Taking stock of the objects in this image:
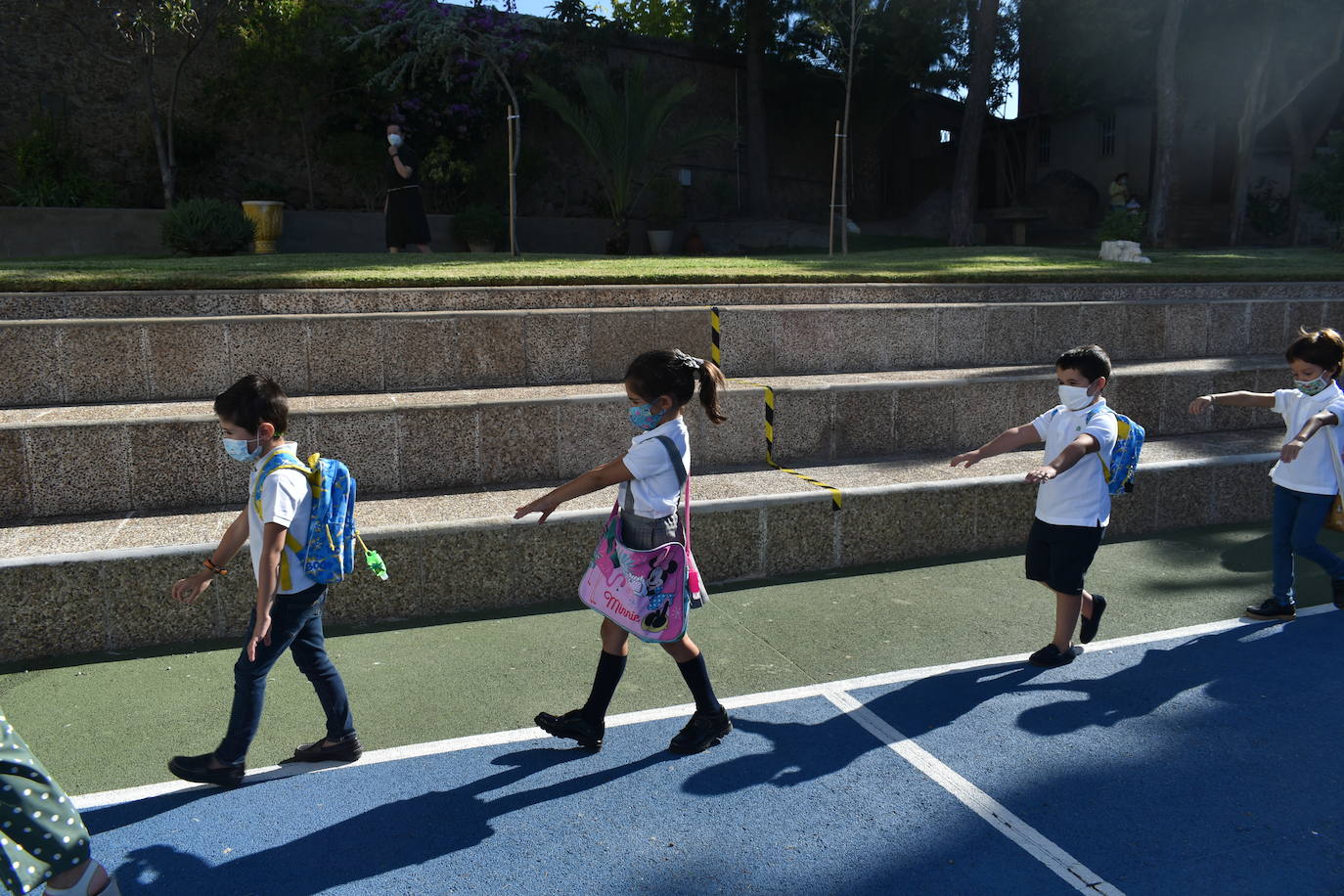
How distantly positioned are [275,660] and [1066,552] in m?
3.38

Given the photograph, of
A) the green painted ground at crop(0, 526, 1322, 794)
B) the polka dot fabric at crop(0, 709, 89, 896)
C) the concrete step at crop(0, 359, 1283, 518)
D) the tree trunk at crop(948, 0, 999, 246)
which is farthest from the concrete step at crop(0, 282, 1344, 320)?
the tree trunk at crop(948, 0, 999, 246)

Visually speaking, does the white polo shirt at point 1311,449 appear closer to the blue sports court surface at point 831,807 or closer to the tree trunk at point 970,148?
the blue sports court surface at point 831,807

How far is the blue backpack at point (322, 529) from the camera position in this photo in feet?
11.6

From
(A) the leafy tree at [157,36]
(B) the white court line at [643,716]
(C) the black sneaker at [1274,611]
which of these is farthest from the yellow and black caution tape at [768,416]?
(A) the leafy tree at [157,36]

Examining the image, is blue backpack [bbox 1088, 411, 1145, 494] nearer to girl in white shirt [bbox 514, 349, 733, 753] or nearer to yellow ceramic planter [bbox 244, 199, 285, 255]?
girl in white shirt [bbox 514, 349, 733, 753]

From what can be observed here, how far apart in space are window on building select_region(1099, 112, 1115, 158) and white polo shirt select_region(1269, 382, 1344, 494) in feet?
79.4

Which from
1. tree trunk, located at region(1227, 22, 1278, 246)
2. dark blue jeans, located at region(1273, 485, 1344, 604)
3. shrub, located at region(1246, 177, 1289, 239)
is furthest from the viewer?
shrub, located at region(1246, 177, 1289, 239)

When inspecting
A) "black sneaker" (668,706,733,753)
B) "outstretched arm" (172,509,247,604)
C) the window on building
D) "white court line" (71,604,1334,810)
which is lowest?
"white court line" (71,604,1334,810)

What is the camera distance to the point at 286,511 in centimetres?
339

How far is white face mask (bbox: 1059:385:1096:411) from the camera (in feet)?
14.9

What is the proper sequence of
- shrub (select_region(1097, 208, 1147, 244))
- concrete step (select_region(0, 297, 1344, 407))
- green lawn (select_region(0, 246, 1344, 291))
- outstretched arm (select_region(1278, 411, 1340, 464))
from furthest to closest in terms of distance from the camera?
shrub (select_region(1097, 208, 1147, 244)) < green lawn (select_region(0, 246, 1344, 291)) < concrete step (select_region(0, 297, 1344, 407)) < outstretched arm (select_region(1278, 411, 1340, 464))

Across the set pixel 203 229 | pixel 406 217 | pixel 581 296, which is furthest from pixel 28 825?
pixel 203 229

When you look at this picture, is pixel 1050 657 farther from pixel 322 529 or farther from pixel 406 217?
pixel 406 217

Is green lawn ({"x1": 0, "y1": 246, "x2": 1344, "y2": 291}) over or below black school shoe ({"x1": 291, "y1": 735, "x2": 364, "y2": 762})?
over
